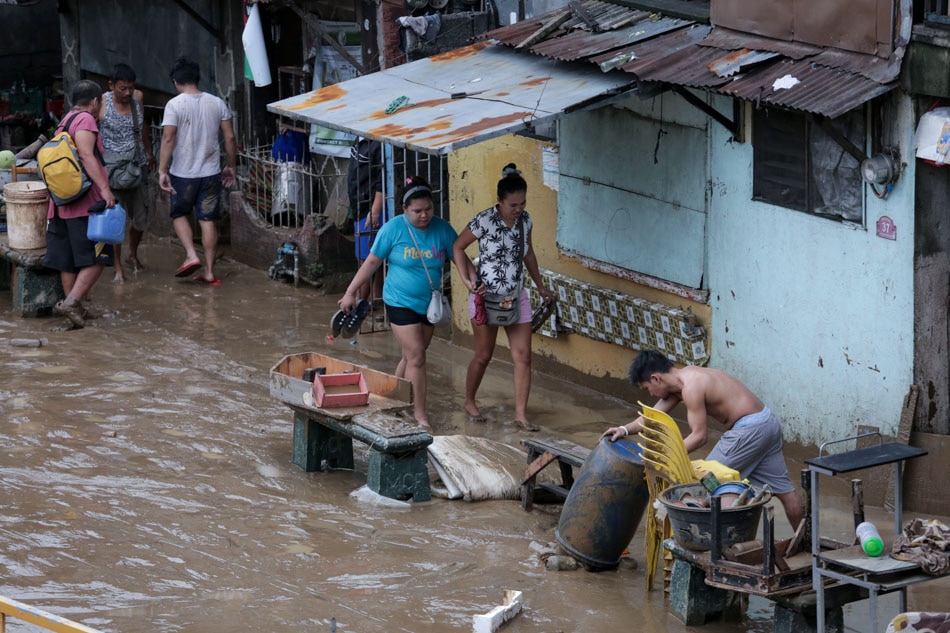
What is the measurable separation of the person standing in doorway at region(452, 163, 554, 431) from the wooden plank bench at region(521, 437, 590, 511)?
1.51m

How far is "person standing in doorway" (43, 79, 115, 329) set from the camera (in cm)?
1193

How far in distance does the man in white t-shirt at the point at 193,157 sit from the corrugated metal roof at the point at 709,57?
379cm

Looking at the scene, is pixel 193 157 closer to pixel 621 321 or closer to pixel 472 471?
pixel 621 321

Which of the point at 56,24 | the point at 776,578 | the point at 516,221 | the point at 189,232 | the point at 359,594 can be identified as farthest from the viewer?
the point at 56,24

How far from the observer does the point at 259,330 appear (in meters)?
12.5

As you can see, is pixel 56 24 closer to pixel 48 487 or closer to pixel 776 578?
pixel 48 487

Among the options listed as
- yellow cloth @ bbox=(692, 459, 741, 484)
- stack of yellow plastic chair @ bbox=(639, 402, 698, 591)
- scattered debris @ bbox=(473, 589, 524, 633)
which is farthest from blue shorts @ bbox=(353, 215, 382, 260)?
scattered debris @ bbox=(473, 589, 524, 633)

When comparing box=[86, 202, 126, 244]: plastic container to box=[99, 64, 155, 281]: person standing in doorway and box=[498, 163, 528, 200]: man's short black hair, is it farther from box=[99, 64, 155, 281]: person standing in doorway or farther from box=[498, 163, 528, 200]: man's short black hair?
box=[498, 163, 528, 200]: man's short black hair

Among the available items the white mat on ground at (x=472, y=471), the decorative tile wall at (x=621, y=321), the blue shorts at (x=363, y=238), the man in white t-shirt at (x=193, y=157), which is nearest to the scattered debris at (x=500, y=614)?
the white mat on ground at (x=472, y=471)

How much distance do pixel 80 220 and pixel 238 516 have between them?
4769mm

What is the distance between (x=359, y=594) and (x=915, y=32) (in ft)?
14.0

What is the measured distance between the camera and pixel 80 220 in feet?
39.6

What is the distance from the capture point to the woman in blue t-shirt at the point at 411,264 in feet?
31.8

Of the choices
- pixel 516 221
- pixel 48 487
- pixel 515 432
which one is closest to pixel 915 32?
pixel 516 221
